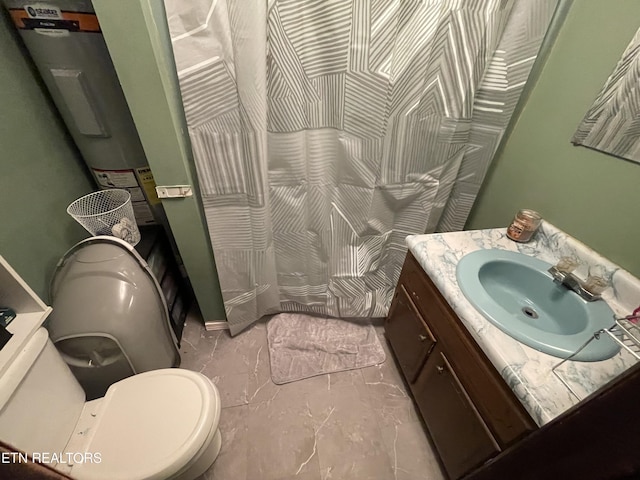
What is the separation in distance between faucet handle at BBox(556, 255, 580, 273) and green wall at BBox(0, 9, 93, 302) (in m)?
1.82

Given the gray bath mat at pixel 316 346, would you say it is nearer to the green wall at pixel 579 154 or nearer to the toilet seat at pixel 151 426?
the toilet seat at pixel 151 426

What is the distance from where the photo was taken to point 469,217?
1.47 m

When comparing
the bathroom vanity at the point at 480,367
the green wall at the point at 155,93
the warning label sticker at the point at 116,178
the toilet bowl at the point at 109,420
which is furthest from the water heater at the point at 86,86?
the bathroom vanity at the point at 480,367

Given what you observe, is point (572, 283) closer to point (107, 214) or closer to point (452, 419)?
point (452, 419)

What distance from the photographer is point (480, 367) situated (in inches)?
30.3

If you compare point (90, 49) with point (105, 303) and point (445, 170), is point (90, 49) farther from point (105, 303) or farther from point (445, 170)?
point (445, 170)

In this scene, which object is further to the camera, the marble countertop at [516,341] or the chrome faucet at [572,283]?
the chrome faucet at [572,283]

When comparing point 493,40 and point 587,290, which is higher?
point 493,40

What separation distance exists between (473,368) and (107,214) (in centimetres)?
136

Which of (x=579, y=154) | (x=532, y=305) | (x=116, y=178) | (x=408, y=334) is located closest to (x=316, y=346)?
(x=408, y=334)

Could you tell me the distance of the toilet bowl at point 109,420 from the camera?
0.73 meters

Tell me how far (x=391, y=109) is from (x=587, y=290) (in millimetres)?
879

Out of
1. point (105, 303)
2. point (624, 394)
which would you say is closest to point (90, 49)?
point (105, 303)

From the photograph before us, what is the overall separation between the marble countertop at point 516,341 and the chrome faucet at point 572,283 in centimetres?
5
